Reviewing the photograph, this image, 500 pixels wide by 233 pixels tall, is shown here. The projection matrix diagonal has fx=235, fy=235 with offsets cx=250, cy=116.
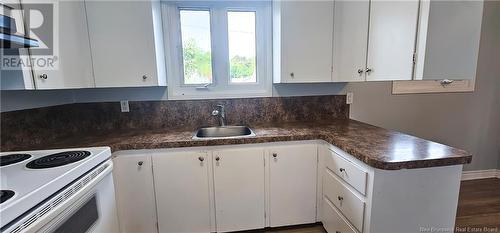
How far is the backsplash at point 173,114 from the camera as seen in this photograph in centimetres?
195

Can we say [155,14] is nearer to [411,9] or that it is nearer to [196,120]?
[196,120]

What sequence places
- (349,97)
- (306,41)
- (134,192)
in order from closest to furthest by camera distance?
(134,192) < (306,41) < (349,97)

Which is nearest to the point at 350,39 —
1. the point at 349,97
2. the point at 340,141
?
the point at 349,97

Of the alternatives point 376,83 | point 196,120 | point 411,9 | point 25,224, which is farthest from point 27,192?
point 376,83

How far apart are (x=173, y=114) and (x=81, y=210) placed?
123 centimetres

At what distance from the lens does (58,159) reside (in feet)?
4.13

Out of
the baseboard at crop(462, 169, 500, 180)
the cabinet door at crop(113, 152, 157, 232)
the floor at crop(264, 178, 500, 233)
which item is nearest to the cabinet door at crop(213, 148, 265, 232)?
the floor at crop(264, 178, 500, 233)

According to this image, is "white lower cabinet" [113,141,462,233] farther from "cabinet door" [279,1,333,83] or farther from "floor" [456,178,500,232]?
"floor" [456,178,500,232]

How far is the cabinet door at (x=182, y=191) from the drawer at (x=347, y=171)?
910mm

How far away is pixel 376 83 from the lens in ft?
7.96

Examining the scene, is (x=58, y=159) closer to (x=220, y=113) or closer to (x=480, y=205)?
(x=220, y=113)

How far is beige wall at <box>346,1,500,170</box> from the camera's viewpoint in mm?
2475

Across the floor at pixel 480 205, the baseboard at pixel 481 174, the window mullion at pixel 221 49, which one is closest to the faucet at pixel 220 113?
the window mullion at pixel 221 49

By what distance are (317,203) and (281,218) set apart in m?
0.32
